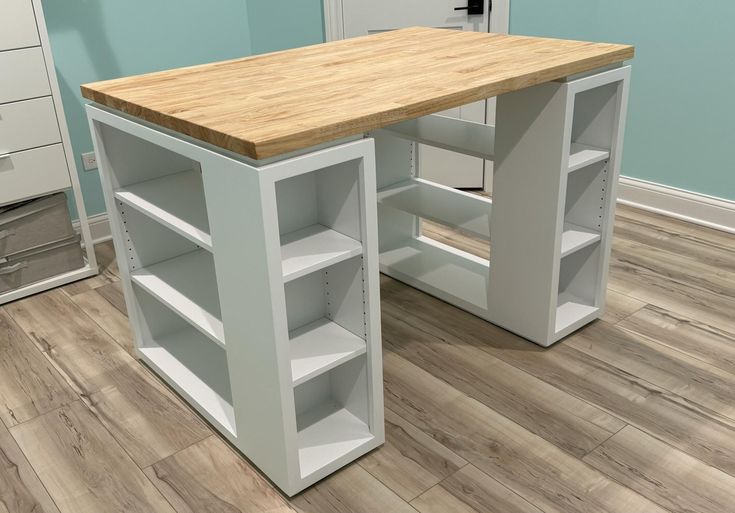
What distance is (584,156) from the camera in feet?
7.50

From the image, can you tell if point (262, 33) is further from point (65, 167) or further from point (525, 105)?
point (525, 105)

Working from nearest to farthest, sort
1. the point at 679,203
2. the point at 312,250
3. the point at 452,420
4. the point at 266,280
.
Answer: the point at 266,280, the point at 312,250, the point at 452,420, the point at 679,203

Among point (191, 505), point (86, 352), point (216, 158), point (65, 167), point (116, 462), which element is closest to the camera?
point (216, 158)

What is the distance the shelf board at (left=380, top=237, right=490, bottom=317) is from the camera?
8.86 ft

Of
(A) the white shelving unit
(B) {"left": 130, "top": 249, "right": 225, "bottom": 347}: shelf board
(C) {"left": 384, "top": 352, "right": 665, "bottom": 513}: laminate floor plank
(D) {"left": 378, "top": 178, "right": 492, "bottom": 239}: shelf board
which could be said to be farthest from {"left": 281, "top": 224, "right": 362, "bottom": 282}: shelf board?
(D) {"left": 378, "top": 178, "right": 492, "bottom": 239}: shelf board

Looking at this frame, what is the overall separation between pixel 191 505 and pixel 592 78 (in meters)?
1.61

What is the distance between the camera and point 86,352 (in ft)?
8.35

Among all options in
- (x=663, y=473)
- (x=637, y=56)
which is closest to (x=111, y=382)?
(x=663, y=473)

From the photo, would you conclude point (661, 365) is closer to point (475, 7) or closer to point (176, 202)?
point (176, 202)

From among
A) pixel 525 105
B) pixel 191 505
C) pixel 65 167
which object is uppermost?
pixel 525 105

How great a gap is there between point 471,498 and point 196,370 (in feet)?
3.13

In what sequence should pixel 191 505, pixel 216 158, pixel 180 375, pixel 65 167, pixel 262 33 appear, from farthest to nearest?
pixel 262 33, pixel 65 167, pixel 180 375, pixel 191 505, pixel 216 158

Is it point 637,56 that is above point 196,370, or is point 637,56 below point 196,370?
above

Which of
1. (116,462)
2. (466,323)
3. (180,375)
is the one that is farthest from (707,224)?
(116,462)
